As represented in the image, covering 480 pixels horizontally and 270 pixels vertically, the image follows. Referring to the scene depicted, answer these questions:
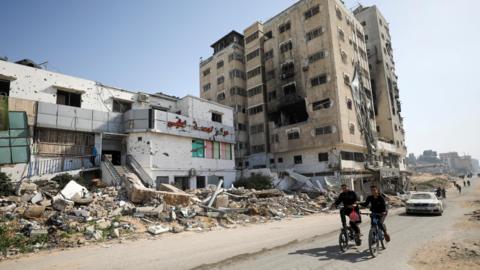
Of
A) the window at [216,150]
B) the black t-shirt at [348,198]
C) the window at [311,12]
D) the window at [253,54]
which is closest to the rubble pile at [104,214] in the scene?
the black t-shirt at [348,198]

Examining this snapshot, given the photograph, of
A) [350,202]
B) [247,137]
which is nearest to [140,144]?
[350,202]

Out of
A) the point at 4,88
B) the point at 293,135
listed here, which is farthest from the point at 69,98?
the point at 293,135

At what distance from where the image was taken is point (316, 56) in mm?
36812

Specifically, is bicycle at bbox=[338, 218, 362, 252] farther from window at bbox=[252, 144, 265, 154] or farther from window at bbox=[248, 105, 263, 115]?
window at bbox=[248, 105, 263, 115]

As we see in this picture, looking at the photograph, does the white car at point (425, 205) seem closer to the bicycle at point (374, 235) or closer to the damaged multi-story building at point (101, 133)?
the bicycle at point (374, 235)

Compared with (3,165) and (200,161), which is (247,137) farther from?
(3,165)

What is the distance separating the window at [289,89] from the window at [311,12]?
10039 mm

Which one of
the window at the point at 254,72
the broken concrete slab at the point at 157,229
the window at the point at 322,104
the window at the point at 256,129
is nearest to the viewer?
the broken concrete slab at the point at 157,229

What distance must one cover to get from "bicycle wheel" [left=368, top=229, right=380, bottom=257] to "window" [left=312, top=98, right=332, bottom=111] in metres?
28.7

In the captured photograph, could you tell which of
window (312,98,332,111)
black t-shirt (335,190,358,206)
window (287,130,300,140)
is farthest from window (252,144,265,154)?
black t-shirt (335,190,358,206)

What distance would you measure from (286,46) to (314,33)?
492 centimetres

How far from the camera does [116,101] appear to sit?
25672 mm

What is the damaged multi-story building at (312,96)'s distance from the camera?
3488 centimetres

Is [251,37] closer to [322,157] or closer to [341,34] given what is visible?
[341,34]
